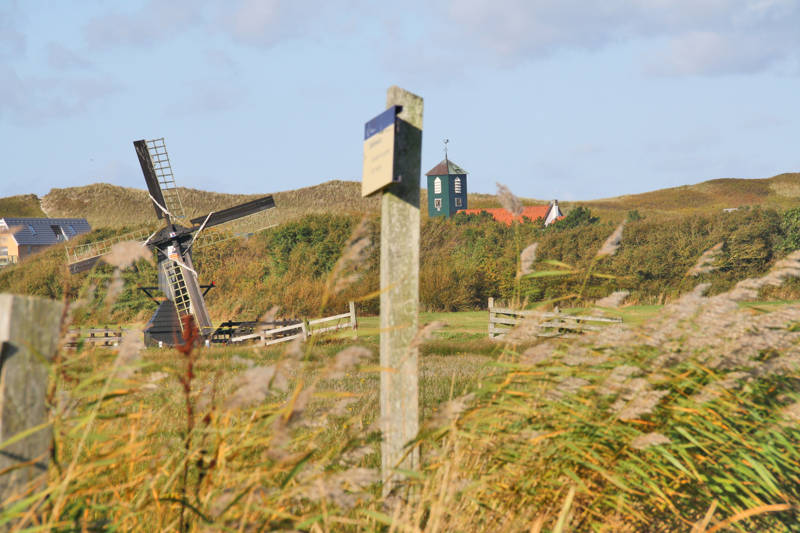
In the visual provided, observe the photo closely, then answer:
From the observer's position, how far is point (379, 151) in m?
3.49

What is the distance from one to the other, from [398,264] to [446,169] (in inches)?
1930

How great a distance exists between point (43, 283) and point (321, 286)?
42.8ft

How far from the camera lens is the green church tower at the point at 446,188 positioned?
5162 cm

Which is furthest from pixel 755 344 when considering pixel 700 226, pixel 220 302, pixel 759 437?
pixel 700 226

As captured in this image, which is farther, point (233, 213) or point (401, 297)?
point (233, 213)

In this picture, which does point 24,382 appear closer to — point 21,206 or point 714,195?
point 21,206

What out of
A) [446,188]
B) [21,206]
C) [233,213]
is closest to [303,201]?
[446,188]

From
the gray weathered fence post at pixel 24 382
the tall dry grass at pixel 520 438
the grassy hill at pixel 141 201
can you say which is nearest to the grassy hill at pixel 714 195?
the grassy hill at pixel 141 201

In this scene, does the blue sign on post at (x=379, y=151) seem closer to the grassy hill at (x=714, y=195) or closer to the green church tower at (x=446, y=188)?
the green church tower at (x=446, y=188)

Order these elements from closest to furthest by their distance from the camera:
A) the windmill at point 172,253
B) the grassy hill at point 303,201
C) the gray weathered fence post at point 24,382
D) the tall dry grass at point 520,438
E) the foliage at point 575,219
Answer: the gray weathered fence post at point 24,382
the tall dry grass at point 520,438
the windmill at point 172,253
the foliage at point 575,219
the grassy hill at point 303,201

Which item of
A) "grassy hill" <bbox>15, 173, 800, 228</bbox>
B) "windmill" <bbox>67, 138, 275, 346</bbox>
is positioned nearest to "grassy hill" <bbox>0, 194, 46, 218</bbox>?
"grassy hill" <bbox>15, 173, 800, 228</bbox>

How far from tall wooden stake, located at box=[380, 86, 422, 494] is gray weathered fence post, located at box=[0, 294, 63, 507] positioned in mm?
1602

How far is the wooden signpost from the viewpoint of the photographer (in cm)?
333

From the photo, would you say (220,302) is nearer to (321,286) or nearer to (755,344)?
(321,286)
